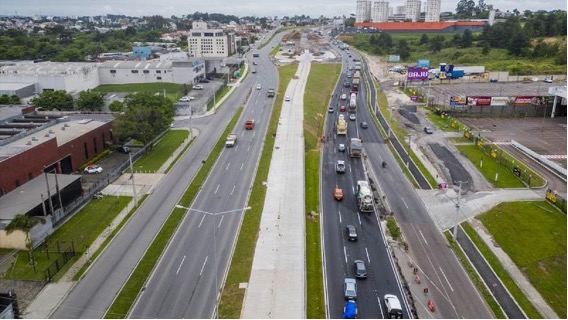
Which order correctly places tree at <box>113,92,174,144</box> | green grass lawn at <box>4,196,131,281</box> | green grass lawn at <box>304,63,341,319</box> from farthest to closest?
tree at <box>113,92,174,144</box> < green grass lawn at <box>4,196,131,281</box> < green grass lawn at <box>304,63,341,319</box>

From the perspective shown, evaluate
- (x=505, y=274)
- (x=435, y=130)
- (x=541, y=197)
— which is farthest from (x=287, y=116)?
(x=505, y=274)

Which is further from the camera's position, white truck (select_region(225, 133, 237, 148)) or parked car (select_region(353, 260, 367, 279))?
white truck (select_region(225, 133, 237, 148))

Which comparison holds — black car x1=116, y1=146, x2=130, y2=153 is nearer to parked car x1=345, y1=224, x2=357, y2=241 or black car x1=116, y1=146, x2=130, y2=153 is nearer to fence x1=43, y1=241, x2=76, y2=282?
fence x1=43, y1=241, x2=76, y2=282

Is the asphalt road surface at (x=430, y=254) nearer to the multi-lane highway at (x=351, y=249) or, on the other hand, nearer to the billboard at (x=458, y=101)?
the multi-lane highway at (x=351, y=249)

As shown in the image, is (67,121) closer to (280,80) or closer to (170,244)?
(170,244)

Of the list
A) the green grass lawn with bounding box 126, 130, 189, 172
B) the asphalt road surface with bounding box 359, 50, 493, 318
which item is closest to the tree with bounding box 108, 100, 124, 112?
the green grass lawn with bounding box 126, 130, 189, 172

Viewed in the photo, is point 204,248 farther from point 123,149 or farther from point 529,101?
point 529,101

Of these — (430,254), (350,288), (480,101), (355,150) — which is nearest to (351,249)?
(430,254)
